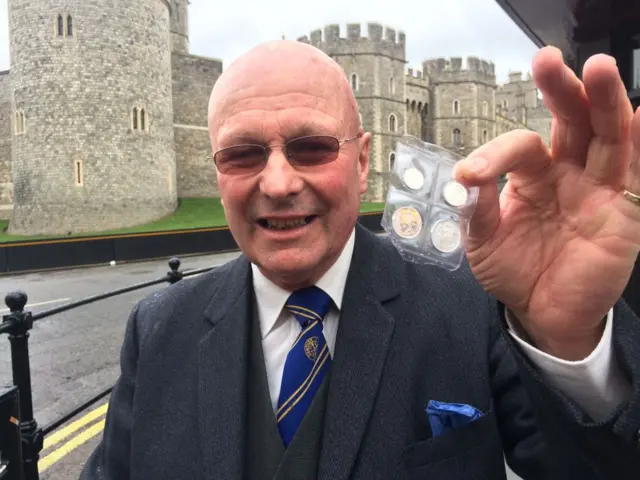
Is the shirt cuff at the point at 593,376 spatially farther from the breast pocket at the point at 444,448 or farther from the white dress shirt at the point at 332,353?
the breast pocket at the point at 444,448

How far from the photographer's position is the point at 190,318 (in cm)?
186

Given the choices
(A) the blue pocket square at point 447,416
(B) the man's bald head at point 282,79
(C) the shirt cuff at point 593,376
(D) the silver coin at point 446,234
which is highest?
(B) the man's bald head at point 282,79

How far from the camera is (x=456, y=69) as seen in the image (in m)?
52.5

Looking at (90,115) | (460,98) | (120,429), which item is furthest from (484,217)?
(460,98)

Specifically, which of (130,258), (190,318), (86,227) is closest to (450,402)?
(190,318)

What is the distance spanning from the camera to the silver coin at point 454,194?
1234 mm

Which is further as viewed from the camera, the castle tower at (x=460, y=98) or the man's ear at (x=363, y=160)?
the castle tower at (x=460, y=98)

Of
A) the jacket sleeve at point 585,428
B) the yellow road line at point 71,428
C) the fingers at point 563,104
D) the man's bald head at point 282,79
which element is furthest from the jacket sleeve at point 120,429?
the yellow road line at point 71,428

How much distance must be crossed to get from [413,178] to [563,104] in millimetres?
382

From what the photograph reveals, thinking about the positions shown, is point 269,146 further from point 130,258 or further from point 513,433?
point 130,258

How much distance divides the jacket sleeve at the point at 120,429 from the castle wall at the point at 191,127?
30.0 meters

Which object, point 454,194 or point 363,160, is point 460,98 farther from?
point 454,194

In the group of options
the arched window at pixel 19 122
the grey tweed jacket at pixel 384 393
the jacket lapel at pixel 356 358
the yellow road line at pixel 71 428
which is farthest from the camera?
the arched window at pixel 19 122

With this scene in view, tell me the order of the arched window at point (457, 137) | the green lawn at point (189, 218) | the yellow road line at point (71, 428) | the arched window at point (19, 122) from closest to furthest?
the yellow road line at point (71, 428)
the green lawn at point (189, 218)
the arched window at point (19, 122)
the arched window at point (457, 137)
